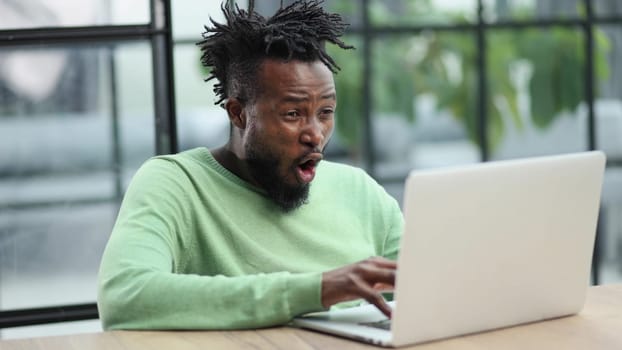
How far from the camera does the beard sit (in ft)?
7.73

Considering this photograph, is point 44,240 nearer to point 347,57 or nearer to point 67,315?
point 67,315

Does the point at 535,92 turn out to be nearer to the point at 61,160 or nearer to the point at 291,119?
the point at 61,160

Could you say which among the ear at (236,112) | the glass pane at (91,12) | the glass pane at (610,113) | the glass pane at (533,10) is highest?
the glass pane at (91,12)

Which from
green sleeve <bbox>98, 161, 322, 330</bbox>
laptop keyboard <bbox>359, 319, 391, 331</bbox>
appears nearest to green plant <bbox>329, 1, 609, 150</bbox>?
green sleeve <bbox>98, 161, 322, 330</bbox>

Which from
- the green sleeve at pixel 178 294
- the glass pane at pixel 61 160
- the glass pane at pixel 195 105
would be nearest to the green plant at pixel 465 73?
the glass pane at pixel 195 105

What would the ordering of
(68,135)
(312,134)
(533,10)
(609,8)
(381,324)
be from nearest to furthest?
(381,324), (312,134), (68,135), (609,8), (533,10)

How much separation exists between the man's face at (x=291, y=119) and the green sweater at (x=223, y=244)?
0.10m

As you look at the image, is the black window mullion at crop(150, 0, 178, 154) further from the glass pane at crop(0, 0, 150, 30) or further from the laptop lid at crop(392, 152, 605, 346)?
the laptop lid at crop(392, 152, 605, 346)

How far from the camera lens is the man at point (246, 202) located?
6.89 ft

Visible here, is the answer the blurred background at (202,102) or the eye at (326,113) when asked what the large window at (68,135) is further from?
the eye at (326,113)

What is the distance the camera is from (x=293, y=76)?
2.31m

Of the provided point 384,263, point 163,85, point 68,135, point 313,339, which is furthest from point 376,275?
point 68,135

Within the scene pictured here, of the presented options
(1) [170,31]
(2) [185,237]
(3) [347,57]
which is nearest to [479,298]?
(2) [185,237]

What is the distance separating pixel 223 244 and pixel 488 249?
581 millimetres
